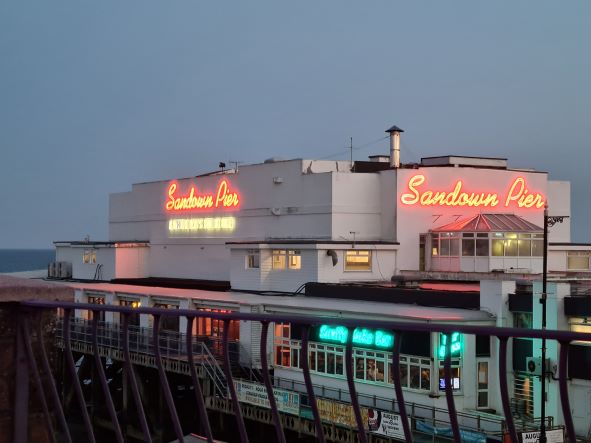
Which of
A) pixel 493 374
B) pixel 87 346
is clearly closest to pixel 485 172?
pixel 493 374

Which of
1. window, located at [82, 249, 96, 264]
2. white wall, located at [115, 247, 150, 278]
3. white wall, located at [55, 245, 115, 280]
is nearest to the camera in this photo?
white wall, located at [115, 247, 150, 278]

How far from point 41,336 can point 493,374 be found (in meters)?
24.6

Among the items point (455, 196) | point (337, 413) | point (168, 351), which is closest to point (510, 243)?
point (455, 196)

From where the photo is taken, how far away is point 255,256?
138ft

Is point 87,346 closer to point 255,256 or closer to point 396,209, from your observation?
point 255,256

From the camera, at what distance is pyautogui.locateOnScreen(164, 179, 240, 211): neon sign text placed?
48.7 metres

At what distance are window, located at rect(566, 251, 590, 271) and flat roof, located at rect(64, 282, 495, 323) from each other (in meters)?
17.9

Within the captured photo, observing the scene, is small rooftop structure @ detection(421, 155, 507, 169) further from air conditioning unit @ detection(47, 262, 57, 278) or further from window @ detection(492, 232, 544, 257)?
air conditioning unit @ detection(47, 262, 57, 278)

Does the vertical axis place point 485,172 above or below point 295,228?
above

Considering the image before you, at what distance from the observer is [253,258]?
42.3m

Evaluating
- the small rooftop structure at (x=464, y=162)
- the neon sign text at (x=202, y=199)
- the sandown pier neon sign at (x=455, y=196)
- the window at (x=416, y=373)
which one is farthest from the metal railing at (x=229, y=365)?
the neon sign text at (x=202, y=199)

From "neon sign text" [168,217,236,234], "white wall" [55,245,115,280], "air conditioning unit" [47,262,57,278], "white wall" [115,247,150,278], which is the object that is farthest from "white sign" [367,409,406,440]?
"air conditioning unit" [47,262,57,278]

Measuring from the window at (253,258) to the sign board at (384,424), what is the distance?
16.8 meters

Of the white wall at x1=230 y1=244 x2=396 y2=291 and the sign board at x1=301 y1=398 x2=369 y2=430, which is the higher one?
the white wall at x1=230 y1=244 x2=396 y2=291
